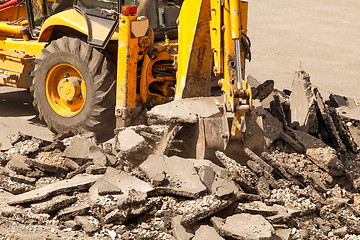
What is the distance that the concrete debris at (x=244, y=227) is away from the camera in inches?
169

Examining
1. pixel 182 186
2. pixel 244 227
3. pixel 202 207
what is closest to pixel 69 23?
pixel 182 186

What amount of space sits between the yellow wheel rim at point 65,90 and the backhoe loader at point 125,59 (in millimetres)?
13

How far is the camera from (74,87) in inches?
268

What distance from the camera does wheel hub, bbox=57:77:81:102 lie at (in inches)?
269

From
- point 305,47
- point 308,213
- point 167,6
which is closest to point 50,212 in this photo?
point 308,213

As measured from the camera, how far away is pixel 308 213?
496 centimetres

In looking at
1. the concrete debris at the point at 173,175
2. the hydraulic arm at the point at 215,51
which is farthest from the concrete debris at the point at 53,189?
the hydraulic arm at the point at 215,51

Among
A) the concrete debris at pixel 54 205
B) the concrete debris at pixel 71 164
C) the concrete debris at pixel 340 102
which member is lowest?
the concrete debris at pixel 54 205

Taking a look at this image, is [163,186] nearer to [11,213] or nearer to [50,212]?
[50,212]

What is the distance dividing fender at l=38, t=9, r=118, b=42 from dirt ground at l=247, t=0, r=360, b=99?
184 inches

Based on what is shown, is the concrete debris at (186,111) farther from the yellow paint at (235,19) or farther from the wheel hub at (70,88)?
the wheel hub at (70,88)

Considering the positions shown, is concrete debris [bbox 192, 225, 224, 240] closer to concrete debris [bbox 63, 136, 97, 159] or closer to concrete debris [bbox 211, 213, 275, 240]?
concrete debris [bbox 211, 213, 275, 240]

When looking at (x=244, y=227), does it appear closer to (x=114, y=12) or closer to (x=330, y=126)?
(x=330, y=126)

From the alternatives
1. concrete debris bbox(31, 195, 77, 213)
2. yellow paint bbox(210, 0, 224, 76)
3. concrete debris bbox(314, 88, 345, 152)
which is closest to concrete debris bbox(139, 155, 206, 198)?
concrete debris bbox(31, 195, 77, 213)
